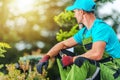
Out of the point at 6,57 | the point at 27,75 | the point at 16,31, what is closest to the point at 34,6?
the point at 16,31

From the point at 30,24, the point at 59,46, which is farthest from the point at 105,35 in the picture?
the point at 30,24

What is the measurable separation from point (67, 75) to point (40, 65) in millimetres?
315

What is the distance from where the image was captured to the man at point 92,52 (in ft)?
14.6

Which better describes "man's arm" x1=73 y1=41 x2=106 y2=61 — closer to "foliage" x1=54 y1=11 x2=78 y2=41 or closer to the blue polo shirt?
the blue polo shirt

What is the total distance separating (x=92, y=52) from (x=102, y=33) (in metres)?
0.24

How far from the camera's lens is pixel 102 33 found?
15.3ft

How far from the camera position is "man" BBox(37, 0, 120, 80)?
14.6 ft

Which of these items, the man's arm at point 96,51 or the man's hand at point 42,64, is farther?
the man's hand at point 42,64

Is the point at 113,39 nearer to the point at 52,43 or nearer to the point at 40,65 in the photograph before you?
the point at 40,65

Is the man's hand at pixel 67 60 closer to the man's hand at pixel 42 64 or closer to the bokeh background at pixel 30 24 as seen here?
the man's hand at pixel 42 64

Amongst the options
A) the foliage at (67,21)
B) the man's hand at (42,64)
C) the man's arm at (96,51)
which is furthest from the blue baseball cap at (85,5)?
the foliage at (67,21)

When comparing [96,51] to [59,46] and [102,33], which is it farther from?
[59,46]

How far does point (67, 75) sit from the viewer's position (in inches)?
187

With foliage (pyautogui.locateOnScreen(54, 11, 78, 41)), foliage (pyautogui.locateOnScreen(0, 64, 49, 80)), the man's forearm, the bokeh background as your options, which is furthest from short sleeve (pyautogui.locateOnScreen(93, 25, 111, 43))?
the bokeh background
